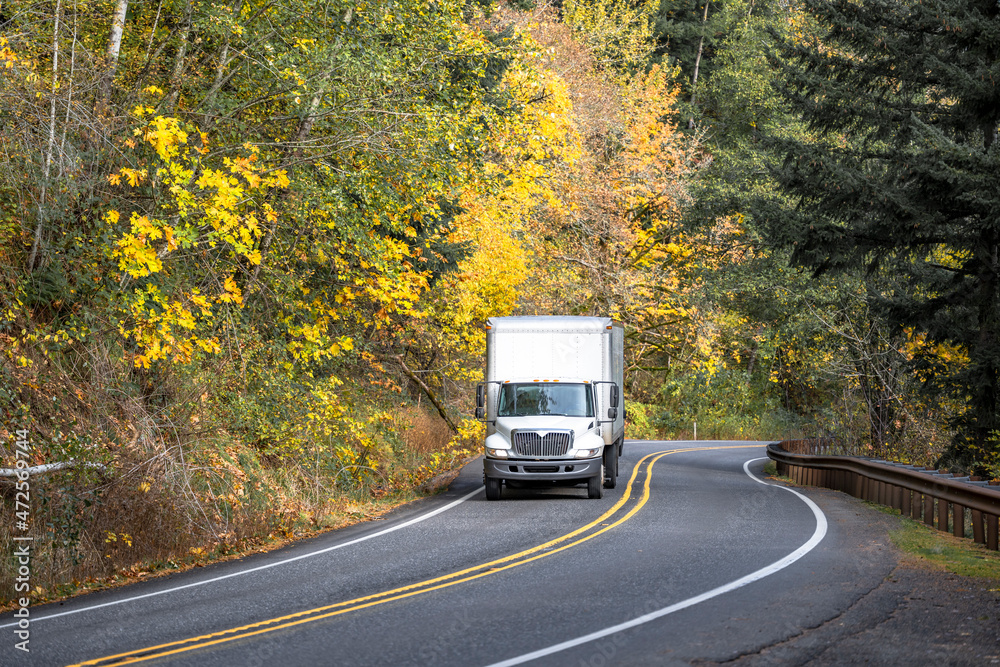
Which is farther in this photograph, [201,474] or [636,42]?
[636,42]

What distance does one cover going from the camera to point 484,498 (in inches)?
746

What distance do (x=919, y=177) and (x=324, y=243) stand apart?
11.6m

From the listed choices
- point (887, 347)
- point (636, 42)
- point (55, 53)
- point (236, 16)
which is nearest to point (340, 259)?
point (236, 16)

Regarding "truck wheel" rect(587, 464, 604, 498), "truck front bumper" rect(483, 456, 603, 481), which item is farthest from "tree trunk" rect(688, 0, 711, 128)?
"truck front bumper" rect(483, 456, 603, 481)

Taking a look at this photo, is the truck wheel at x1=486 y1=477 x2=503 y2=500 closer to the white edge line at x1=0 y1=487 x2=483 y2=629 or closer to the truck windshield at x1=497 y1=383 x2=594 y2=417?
the white edge line at x1=0 y1=487 x2=483 y2=629

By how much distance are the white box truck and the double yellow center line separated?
7.64 ft

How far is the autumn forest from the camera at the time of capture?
12430mm

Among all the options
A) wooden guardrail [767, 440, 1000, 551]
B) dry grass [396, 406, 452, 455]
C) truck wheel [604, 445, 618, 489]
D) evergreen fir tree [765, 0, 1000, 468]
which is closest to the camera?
wooden guardrail [767, 440, 1000, 551]

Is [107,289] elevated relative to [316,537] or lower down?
elevated

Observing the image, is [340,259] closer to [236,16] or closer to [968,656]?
[236,16]

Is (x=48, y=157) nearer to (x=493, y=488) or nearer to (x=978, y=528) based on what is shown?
(x=493, y=488)

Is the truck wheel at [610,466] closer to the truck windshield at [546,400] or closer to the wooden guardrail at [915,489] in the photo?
the truck windshield at [546,400]

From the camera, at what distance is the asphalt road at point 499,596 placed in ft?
24.8

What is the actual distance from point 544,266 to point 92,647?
29.1 metres
